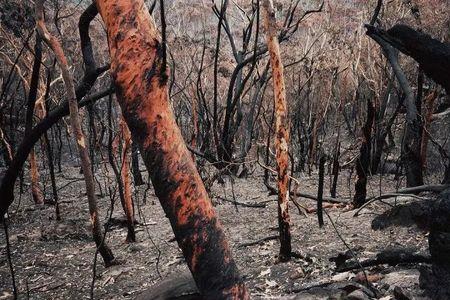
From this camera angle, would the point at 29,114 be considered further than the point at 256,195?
No

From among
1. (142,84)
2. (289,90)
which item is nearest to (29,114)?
(142,84)

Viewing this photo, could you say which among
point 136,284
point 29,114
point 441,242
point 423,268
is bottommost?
point 136,284

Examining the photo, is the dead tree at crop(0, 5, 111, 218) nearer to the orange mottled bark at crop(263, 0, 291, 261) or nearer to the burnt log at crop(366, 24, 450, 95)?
the orange mottled bark at crop(263, 0, 291, 261)

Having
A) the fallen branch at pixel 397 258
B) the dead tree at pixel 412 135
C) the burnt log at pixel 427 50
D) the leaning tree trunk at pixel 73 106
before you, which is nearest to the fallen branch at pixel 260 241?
the leaning tree trunk at pixel 73 106

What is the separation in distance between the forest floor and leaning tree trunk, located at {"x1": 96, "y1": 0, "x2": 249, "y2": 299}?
2.03 meters

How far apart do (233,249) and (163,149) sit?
467 centimetres

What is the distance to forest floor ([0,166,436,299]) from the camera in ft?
14.3

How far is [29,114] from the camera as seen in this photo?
20.8 ft

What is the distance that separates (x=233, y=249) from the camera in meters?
6.06

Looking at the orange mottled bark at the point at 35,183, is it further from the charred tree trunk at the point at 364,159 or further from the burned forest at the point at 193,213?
the charred tree trunk at the point at 364,159

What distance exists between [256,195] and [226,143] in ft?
7.84

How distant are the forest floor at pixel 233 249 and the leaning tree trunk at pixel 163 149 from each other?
2.03 metres

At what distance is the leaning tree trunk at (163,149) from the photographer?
5.44 ft

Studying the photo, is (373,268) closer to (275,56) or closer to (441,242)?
(441,242)
